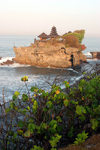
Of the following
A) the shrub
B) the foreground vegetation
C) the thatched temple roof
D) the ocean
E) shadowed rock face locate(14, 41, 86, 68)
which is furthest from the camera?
the thatched temple roof

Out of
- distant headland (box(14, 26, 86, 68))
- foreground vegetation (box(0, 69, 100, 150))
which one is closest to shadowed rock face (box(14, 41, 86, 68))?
distant headland (box(14, 26, 86, 68))

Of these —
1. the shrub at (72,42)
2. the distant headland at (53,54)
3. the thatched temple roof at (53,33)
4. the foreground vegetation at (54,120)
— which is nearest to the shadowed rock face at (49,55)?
the distant headland at (53,54)

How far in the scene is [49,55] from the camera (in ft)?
138

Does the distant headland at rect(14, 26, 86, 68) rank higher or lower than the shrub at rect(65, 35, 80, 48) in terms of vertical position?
lower

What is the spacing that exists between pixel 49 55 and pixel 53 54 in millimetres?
1110

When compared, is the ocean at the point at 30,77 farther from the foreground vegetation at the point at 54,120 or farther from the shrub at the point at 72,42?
the shrub at the point at 72,42

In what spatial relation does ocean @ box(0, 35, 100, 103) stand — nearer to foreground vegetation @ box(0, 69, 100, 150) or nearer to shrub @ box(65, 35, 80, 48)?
foreground vegetation @ box(0, 69, 100, 150)

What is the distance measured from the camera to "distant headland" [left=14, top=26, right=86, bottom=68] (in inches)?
1603

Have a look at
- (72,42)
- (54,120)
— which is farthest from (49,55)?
(54,120)

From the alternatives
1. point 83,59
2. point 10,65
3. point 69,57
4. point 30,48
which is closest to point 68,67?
point 69,57

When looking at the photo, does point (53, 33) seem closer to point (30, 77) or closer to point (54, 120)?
point (30, 77)

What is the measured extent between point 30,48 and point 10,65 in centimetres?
689

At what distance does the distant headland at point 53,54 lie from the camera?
1603 inches

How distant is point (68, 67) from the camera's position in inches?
1602
